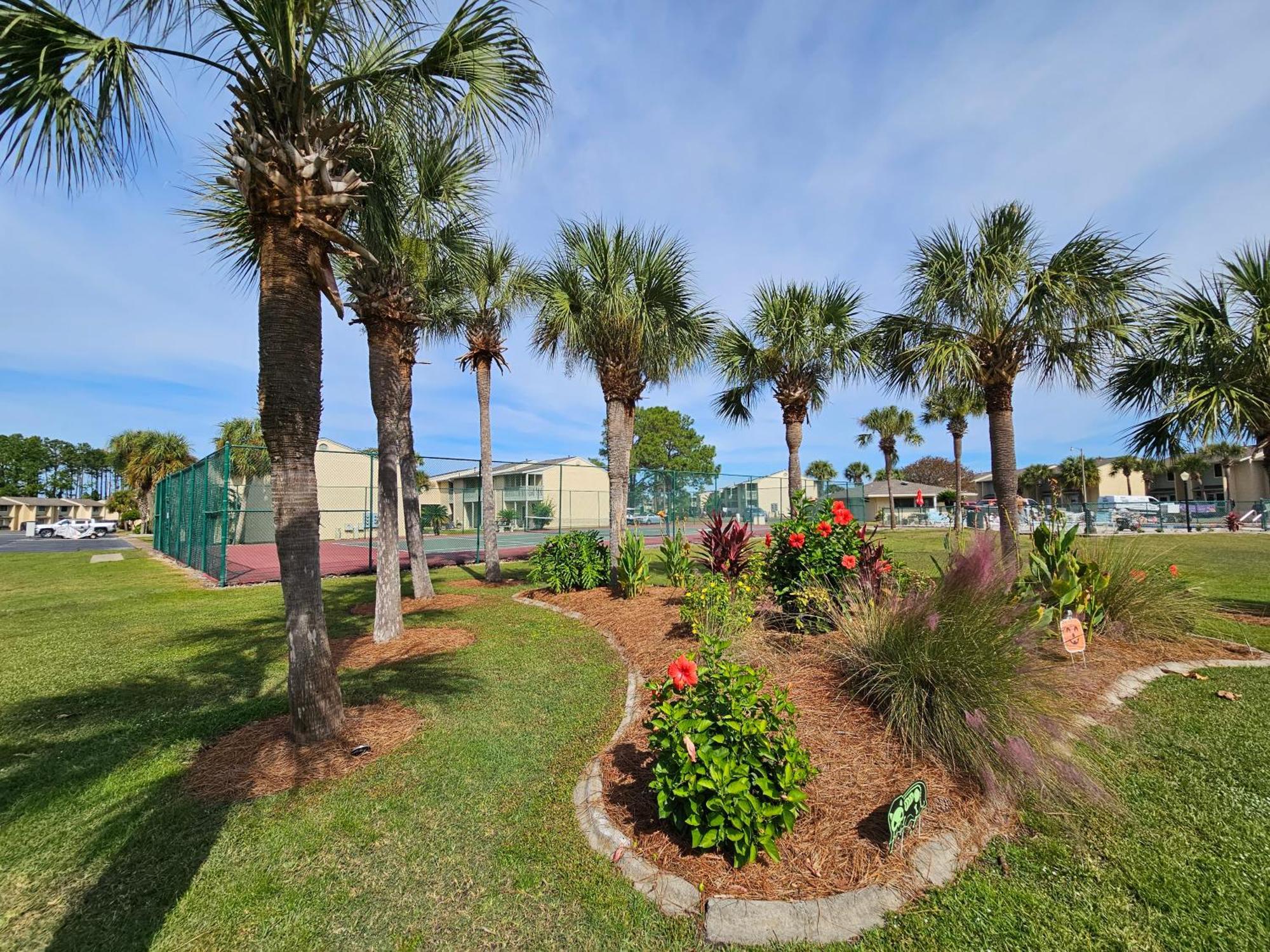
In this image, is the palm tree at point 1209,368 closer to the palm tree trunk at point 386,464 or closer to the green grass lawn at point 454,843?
the green grass lawn at point 454,843

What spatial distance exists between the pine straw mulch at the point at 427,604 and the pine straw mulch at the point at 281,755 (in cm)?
423

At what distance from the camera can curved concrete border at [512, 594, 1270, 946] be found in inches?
80.6

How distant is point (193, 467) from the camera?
48.6ft

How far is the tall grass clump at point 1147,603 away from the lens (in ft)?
Result: 18.5

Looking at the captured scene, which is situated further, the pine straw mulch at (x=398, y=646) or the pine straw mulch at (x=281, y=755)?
the pine straw mulch at (x=398, y=646)

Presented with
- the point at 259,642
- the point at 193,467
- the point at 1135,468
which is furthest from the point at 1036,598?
the point at 1135,468

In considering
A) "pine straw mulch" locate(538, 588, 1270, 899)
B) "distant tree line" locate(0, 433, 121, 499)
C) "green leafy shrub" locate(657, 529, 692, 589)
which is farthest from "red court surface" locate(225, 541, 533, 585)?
"distant tree line" locate(0, 433, 121, 499)

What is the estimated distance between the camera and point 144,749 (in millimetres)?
3723

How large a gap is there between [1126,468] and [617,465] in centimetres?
5731

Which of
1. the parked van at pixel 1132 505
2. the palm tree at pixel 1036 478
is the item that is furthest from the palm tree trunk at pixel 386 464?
the palm tree at pixel 1036 478

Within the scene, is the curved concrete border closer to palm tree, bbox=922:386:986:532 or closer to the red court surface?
palm tree, bbox=922:386:986:532

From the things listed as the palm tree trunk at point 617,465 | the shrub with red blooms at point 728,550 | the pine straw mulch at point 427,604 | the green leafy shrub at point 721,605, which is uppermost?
the palm tree trunk at point 617,465

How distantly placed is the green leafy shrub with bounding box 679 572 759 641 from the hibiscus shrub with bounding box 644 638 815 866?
6.58 ft

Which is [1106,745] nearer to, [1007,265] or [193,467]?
[1007,265]
